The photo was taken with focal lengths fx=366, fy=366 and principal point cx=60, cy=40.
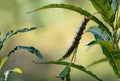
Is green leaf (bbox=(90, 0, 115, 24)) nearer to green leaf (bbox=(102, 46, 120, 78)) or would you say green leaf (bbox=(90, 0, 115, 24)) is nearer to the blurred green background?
green leaf (bbox=(102, 46, 120, 78))

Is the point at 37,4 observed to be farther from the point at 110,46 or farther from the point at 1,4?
the point at 110,46

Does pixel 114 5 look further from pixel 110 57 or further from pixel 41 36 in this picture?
pixel 41 36

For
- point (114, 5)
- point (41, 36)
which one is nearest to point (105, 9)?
point (114, 5)

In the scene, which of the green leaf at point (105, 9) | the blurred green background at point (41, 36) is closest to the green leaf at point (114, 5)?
the green leaf at point (105, 9)

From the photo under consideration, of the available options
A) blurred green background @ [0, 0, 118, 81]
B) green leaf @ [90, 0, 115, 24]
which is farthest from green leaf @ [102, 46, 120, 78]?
blurred green background @ [0, 0, 118, 81]

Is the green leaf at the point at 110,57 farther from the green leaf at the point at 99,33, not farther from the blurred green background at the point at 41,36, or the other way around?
the blurred green background at the point at 41,36

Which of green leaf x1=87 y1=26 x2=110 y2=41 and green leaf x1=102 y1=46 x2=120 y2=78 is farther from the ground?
green leaf x1=87 y1=26 x2=110 y2=41
